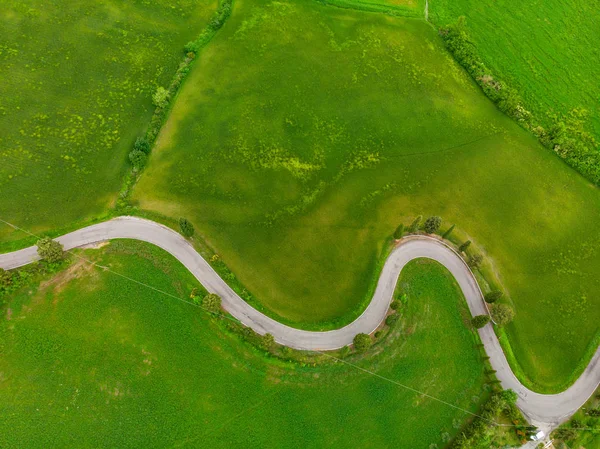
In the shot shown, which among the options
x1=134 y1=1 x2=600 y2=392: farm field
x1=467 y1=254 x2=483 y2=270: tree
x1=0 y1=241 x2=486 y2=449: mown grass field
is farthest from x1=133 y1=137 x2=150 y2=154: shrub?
x1=467 y1=254 x2=483 y2=270: tree

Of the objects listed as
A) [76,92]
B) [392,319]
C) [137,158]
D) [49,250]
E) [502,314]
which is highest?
[502,314]

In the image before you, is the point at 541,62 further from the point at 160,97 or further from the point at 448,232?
the point at 160,97

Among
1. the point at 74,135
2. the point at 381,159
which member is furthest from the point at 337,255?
the point at 74,135

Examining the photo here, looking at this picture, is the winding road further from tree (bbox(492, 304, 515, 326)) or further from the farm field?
tree (bbox(492, 304, 515, 326))

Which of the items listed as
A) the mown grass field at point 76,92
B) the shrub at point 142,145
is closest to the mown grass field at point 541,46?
the mown grass field at point 76,92

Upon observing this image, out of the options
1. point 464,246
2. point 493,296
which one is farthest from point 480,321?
point 464,246
